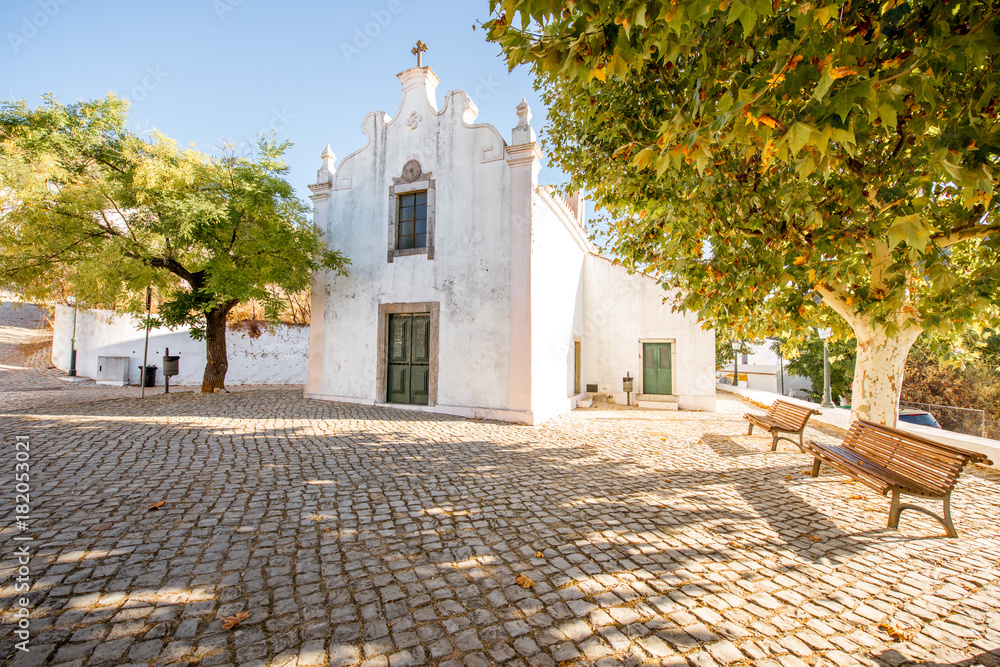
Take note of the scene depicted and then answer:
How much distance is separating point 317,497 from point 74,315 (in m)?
21.1

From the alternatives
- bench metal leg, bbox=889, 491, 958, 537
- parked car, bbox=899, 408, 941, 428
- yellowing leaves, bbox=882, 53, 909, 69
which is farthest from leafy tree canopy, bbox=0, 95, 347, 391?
parked car, bbox=899, 408, 941, 428

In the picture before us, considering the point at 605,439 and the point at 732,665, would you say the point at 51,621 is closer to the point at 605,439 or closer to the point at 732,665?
the point at 732,665

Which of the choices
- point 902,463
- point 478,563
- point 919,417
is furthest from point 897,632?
point 919,417

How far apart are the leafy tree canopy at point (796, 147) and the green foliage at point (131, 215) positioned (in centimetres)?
758

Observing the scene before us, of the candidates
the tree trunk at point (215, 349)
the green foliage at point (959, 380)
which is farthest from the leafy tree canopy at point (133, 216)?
the green foliage at point (959, 380)

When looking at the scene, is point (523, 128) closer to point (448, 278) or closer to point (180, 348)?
point (448, 278)

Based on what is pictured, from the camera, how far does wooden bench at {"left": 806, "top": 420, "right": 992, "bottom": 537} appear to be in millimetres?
3742

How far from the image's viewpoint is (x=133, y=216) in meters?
10.2

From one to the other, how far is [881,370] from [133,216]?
15.3 m

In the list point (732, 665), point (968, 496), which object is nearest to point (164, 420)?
point (732, 665)

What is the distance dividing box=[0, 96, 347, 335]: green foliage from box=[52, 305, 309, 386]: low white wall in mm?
4938

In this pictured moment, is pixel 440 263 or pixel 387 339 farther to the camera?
pixel 387 339

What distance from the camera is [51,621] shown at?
224 cm

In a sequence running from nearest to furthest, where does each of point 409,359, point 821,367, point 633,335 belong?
point 409,359 < point 633,335 < point 821,367
